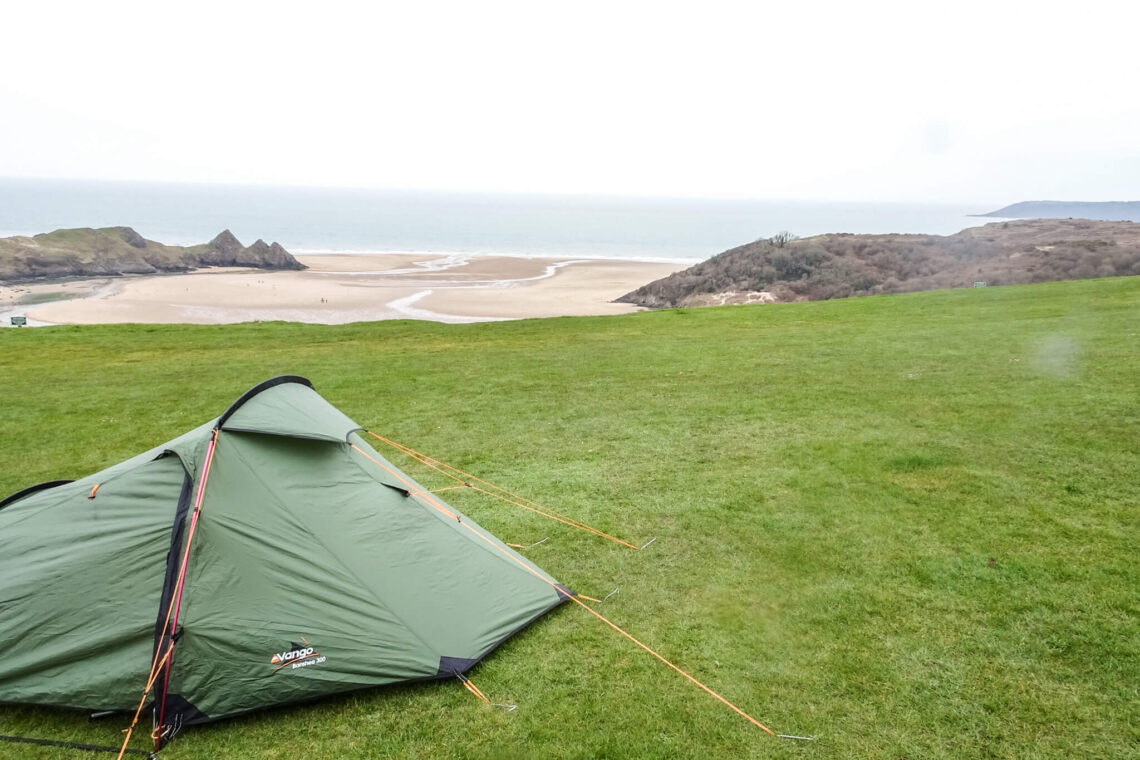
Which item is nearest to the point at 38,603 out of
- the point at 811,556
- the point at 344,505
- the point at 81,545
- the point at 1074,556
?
the point at 81,545

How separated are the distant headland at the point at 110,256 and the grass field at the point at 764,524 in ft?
159

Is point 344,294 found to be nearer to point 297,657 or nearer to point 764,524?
point 764,524

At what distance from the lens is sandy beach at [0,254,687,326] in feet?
130

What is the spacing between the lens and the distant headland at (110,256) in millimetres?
59219

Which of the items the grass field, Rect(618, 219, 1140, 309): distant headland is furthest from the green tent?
Rect(618, 219, 1140, 309): distant headland

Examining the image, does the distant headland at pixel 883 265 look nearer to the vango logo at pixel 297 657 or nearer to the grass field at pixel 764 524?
the grass field at pixel 764 524

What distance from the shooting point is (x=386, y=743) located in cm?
519

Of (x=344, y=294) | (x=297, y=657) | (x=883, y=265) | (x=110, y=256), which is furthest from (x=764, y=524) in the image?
(x=110, y=256)

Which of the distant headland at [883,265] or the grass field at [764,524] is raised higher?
the distant headland at [883,265]

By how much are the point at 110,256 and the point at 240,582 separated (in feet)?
229

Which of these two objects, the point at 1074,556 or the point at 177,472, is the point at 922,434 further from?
the point at 177,472

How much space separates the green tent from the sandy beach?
100 ft

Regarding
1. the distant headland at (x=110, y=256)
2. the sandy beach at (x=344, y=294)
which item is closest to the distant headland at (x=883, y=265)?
the sandy beach at (x=344, y=294)

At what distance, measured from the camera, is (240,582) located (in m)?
5.76
